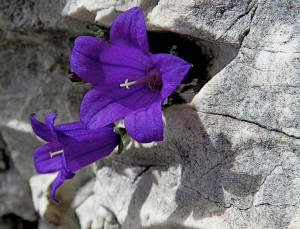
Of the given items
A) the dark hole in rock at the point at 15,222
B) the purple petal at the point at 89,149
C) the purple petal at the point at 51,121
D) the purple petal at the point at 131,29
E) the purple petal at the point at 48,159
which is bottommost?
the dark hole in rock at the point at 15,222

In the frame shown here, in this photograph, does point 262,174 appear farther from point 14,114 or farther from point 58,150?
point 14,114

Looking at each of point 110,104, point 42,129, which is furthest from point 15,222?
point 110,104

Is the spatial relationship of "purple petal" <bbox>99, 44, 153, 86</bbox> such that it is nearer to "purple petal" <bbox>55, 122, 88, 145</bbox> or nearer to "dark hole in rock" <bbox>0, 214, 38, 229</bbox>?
"purple petal" <bbox>55, 122, 88, 145</bbox>

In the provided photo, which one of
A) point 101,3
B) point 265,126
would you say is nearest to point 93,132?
point 101,3

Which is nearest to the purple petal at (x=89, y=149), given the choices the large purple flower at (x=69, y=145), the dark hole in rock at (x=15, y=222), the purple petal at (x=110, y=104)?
the large purple flower at (x=69, y=145)

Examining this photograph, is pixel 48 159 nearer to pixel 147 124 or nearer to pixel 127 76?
pixel 127 76

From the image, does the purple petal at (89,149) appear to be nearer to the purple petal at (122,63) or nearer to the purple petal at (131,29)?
the purple petal at (122,63)

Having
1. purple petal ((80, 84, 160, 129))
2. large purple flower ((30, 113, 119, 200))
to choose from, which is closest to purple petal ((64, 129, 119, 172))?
large purple flower ((30, 113, 119, 200))
